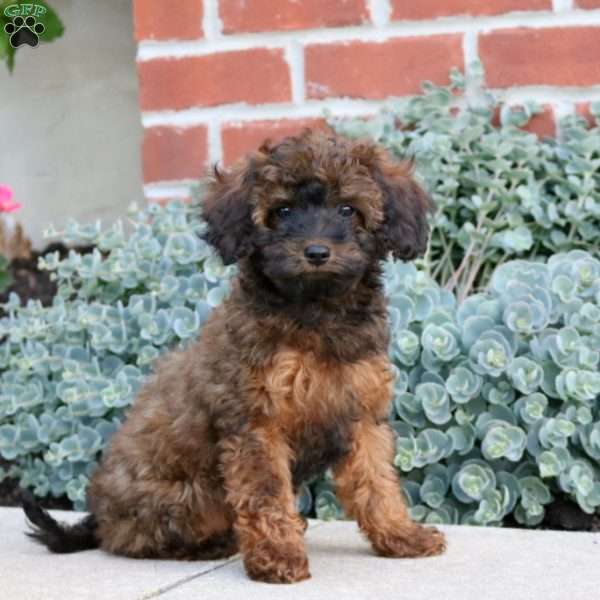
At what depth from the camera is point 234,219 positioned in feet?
13.0

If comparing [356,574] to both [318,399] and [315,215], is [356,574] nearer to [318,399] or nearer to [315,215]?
[318,399]

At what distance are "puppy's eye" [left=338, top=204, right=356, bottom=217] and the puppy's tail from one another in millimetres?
1452

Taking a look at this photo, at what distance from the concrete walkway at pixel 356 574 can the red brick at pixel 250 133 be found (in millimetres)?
2084

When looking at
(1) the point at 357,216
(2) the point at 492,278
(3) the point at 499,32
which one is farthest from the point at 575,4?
(1) the point at 357,216

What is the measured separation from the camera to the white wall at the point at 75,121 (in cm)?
691

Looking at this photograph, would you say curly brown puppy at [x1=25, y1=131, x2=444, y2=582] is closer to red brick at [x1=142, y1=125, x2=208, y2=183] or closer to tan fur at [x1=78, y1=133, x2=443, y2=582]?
tan fur at [x1=78, y1=133, x2=443, y2=582]

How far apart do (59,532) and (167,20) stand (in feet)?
8.74

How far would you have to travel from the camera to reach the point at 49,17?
5793 millimetres

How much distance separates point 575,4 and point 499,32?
35 centimetres

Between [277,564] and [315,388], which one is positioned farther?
[315,388]

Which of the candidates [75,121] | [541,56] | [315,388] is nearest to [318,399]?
[315,388]

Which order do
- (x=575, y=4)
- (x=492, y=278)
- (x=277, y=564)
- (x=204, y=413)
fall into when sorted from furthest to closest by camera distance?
(x=575, y=4), (x=492, y=278), (x=204, y=413), (x=277, y=564)

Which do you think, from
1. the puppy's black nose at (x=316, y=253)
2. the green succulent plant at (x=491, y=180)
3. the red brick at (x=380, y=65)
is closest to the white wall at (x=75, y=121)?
the red brick at (x=380, y=65)

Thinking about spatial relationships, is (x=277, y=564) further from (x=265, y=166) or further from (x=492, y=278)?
(x=492, y=278)
